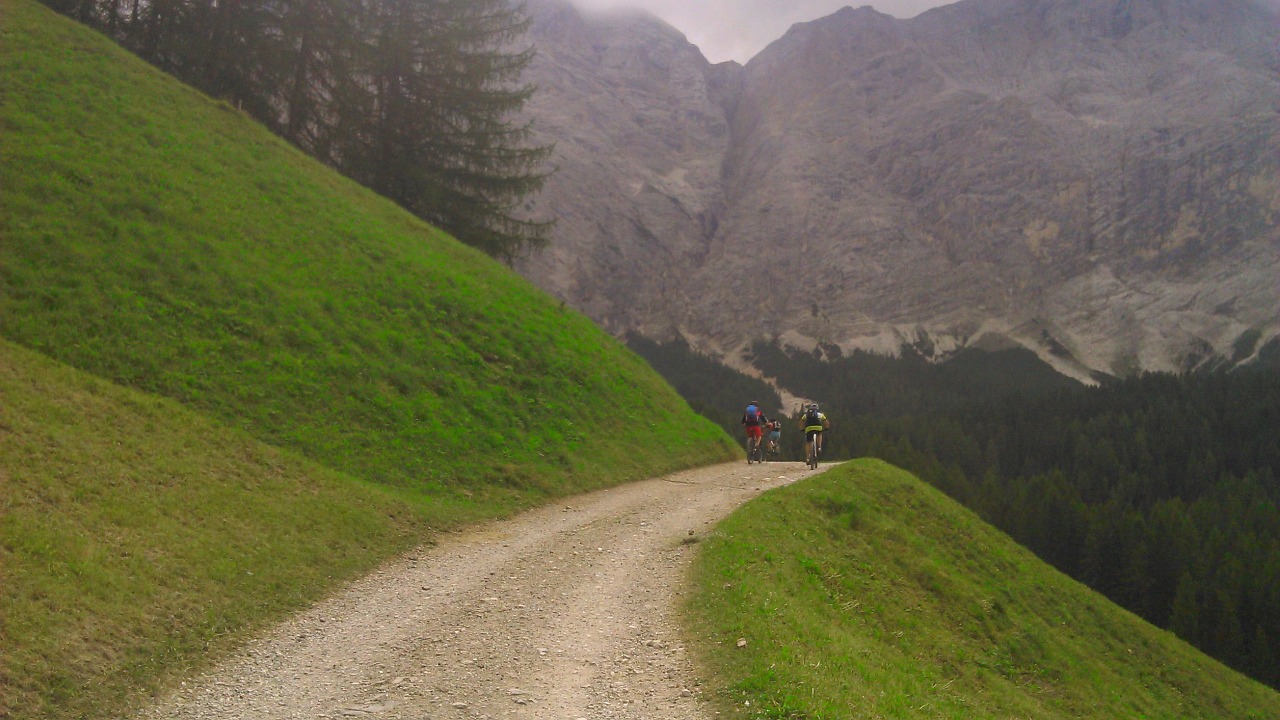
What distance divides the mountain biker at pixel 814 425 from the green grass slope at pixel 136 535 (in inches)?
590

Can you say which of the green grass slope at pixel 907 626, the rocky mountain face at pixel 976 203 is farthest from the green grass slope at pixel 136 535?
the rocky mountain face at pixel 976 203

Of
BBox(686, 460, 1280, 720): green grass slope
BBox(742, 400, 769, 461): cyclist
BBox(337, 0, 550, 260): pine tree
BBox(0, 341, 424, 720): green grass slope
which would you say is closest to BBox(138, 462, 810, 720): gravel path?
BBox(0, 341, 424, 720): green grass slope

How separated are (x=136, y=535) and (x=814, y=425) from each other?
20.6 metres

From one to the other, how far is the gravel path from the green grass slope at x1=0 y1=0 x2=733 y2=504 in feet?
15.0

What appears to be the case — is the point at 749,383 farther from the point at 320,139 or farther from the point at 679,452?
the point at 679,452

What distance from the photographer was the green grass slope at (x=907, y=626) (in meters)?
10.8

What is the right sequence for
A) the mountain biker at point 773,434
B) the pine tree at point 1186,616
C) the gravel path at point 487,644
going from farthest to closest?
the pine tree at point 1186,616
the mountain biker at point 773,434
the gravel path at point 487,644

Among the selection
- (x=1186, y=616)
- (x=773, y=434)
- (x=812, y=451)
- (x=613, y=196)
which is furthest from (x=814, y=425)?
(x=613, y=196)

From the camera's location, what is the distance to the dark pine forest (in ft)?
196

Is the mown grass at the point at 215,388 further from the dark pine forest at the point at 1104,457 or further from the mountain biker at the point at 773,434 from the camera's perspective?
the dark pine forest at the point at 1104,457

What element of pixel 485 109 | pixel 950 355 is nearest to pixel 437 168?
pixel 485 109

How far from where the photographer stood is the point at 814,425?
1061 inches

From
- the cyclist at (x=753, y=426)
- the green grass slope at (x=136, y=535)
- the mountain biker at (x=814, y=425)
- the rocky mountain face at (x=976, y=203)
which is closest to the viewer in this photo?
the green grass slope at (x=136, y=535)

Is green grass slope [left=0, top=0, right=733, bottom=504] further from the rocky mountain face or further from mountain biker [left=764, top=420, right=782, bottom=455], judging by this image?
the rocky mountain face
